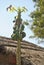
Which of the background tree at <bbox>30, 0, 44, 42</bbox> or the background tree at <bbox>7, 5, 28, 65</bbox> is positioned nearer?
the background tree at <bbox>7, 5, 28, 65</bbox>

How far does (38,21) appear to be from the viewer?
2020 centimetres

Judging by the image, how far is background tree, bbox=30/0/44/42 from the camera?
19875 millimetres

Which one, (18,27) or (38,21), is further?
(38,21)

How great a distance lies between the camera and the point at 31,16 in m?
20.8

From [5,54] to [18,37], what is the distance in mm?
2594

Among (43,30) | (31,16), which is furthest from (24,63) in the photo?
(31,16)

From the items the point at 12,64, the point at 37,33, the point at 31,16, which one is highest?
the point at 31,16

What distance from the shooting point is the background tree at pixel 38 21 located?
19.9 m

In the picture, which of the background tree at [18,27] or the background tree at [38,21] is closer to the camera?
the background tree at [18,27]

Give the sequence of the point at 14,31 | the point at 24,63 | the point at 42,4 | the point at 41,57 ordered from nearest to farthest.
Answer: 1. the point at 14,31
2. the point at 24,63
3. the point at 41,57
4. the point at 42,4

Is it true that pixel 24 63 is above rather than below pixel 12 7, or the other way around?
below

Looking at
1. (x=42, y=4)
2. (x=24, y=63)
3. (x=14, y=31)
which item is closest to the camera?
(x=14, y=31)

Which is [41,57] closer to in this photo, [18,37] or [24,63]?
[24,63]

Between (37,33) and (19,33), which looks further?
(37,33)
